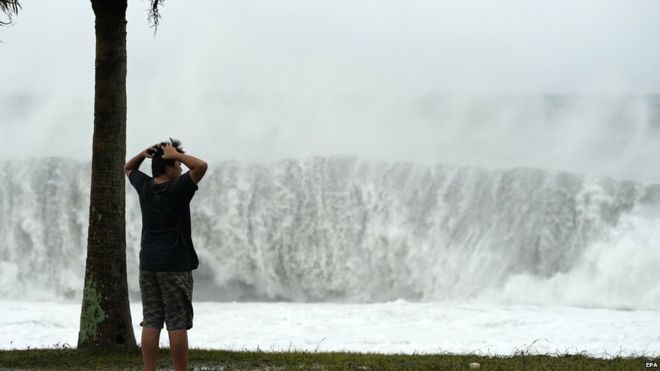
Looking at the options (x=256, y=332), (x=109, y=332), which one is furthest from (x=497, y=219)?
(x=109, y=332)

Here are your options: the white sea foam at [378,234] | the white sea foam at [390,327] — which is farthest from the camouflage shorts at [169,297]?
the white sea foam at [378,234]

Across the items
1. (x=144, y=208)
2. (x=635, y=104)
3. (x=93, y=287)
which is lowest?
(x=93, y=287)

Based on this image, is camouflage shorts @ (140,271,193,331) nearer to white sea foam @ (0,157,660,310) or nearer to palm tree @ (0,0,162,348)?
palm tree @ (0,0,162,348)

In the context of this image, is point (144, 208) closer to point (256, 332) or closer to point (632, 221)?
point (256, 332)

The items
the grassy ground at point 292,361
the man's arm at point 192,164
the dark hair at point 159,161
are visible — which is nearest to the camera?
the man's arm at point 192,164

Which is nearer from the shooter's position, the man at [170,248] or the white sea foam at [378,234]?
the man at [170,248]

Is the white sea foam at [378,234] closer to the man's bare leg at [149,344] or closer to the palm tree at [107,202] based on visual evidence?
the palm tree at [107,202]

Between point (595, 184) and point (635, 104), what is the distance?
34.7 feet

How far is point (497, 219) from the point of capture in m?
23.5

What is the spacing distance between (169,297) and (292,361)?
3163 millimetres

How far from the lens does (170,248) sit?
292 inches

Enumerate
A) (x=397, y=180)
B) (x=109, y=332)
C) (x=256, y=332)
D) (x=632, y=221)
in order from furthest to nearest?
(x=397, y=180) < (x=632, y=221) < (x=256, y=332) < (x=109, y=332)

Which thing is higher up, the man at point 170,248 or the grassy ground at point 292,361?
the man at point 170,248

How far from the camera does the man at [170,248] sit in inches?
292
